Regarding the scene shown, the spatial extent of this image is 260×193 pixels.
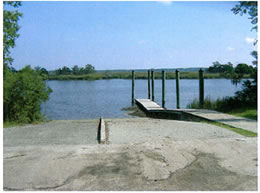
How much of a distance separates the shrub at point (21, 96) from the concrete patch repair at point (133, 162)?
3767 mm

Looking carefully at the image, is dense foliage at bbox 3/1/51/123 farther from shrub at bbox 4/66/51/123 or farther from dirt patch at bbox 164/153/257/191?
dirt patch at bbox 164/153/257/191

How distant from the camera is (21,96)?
12.1 m

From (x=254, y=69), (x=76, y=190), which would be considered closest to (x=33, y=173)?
(x=76, y=190)

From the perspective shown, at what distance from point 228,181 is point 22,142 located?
4.50 m

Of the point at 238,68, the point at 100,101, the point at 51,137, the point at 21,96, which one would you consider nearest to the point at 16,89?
the point at 21,96

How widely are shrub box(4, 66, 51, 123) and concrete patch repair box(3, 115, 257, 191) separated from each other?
3767mm

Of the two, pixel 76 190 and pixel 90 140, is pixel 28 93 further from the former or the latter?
pixel 76 190

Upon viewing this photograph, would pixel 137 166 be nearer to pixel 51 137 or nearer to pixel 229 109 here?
pixel 51 137

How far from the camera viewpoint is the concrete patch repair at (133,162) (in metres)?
4.89

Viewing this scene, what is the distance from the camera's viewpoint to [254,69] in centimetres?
1504

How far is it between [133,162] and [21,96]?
7.29 m

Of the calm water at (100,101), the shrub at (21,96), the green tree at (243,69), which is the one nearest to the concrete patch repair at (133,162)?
the shrub at (21,96)

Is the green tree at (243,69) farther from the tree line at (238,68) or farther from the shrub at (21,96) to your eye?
the shrub at (21,96)

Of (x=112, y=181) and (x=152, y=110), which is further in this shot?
(x=152, y=110)
